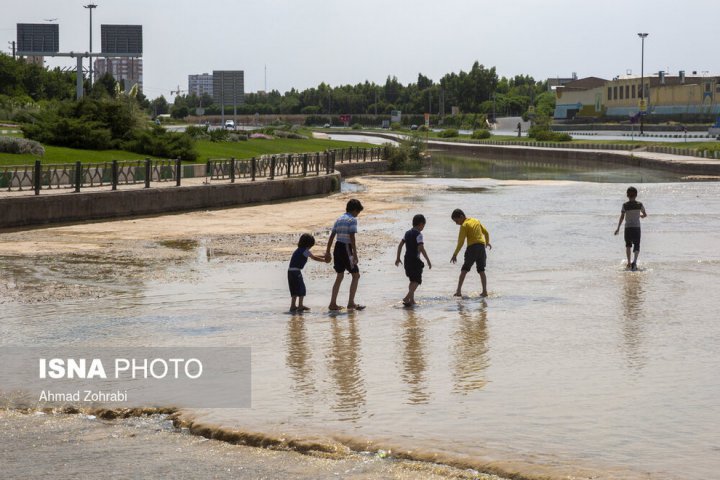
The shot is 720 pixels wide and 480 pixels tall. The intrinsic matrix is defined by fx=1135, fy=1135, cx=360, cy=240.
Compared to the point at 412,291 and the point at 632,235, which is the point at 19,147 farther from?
the point at 412,291

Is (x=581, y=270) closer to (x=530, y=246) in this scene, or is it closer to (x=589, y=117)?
(x=530, y=246)

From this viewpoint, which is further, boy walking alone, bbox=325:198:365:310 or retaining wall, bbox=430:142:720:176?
retaining wall, bbox=430:142:720:176

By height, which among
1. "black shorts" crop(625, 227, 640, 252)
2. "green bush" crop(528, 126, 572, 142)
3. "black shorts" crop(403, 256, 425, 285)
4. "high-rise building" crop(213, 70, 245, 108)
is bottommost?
"black shorts" crop(403, 256, 425, 285)

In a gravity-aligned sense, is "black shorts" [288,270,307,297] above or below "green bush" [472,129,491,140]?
below

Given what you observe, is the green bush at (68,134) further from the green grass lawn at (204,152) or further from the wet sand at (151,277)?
the wet sand at (151,277)

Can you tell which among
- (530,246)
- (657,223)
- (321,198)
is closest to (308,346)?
(530,246)

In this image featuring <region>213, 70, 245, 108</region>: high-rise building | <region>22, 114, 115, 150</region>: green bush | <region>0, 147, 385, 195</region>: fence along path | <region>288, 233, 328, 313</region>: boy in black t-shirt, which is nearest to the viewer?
<region>288, 233, 328, 313</region>: boy in black t-shirt

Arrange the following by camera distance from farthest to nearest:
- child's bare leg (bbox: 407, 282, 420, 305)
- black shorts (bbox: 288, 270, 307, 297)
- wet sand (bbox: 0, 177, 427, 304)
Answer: wet sand (bbox: 0, 177, 427, 304), child's bare leg (bbox: 407, 282, 420, 305), black shorts (bbox: 288, 270, 307, 297)

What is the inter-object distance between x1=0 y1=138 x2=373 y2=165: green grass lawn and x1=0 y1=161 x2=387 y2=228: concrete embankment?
204 inches

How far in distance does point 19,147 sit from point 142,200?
30.6 feet

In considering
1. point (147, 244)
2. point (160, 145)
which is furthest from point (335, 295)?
point (160, 145)

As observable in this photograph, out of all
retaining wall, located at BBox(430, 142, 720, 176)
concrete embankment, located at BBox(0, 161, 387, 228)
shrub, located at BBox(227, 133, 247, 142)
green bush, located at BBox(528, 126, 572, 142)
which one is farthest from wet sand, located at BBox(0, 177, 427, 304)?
green bush, located at BBox(528, 126, 572, 142)

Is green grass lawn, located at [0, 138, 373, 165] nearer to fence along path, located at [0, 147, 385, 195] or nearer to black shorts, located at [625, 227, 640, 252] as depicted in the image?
fence along path, located at [0, 147, 385, 195]

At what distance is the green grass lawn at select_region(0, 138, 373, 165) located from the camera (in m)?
38.9
